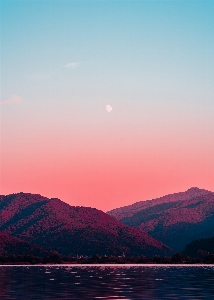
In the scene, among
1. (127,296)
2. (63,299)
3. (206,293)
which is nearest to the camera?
(63,299)

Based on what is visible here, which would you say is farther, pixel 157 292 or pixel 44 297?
pixel 157 292

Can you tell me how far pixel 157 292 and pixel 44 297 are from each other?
47.3 ft

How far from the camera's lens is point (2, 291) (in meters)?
71.1

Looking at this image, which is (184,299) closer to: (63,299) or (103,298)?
(103,298)

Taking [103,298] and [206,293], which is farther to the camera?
[206,293]

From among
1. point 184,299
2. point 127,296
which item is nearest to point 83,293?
point 127,296

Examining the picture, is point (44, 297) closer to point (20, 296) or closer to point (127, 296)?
point (20, 296)

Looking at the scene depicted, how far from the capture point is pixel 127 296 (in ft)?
212

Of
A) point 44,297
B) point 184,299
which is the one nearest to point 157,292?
→ point 184,299

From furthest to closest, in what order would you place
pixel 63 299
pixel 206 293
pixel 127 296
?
pixel 206 293 → pixel 127 296 → pixel 63 299

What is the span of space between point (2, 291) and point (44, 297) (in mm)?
9782

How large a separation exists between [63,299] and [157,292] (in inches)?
564

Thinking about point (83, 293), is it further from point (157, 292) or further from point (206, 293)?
point (206, 293)

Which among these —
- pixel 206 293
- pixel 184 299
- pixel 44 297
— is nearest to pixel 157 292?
pixel 206 293
